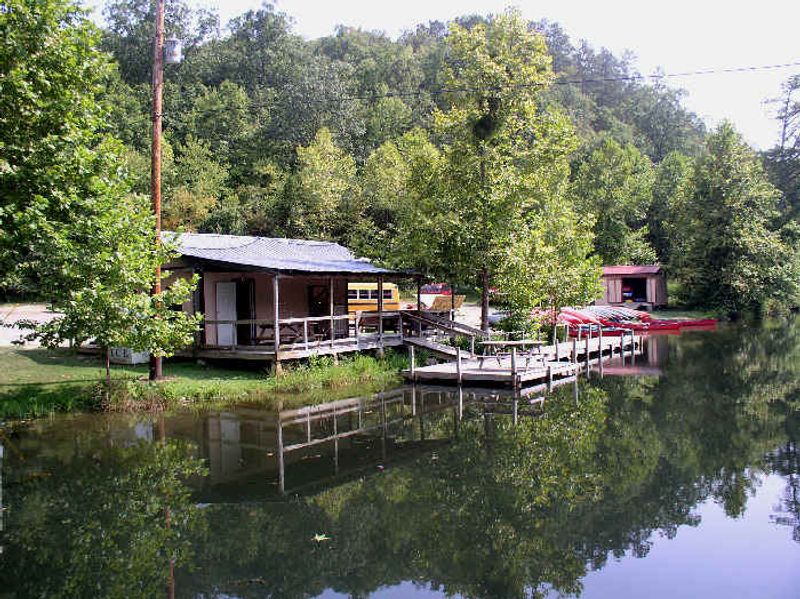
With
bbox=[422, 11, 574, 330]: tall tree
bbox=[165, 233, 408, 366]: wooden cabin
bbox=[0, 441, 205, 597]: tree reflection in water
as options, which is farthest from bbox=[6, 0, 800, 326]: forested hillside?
bbox=[0, 441, 205, 597]: tree reflection in water

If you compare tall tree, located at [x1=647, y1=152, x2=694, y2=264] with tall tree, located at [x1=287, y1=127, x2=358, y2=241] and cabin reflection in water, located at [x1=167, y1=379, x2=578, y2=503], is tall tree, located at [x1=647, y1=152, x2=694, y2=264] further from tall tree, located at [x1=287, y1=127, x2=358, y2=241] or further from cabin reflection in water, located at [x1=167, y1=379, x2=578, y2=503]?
cabin reflection in water, located at [x1=167, y1=379, x2=578, y2=503]

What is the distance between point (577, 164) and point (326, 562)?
71691 millimetres

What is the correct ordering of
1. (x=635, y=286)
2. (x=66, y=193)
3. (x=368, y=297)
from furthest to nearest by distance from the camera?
(x=635, y=286) < (x=368, y=297) < (x=66, y=193)

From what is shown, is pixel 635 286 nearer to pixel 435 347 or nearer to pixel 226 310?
pixel 435 347

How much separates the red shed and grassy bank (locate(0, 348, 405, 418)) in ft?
113

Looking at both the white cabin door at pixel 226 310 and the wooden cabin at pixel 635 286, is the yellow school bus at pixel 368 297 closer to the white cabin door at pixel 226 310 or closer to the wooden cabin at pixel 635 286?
the white cabin door at pixel 226 310

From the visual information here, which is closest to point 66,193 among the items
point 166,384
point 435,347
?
point 166,384

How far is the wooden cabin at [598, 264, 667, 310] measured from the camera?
5200cm

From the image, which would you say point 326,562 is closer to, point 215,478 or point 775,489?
point 215,478

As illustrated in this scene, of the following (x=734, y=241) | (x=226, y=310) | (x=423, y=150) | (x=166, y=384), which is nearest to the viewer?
(x=166, y=384)

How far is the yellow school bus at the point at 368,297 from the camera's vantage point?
33.8m

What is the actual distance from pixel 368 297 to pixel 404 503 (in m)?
25.5

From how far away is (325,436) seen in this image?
1387 centimetres

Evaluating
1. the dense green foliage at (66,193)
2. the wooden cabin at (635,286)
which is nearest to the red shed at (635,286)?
the wooden cabin at (635,286)
